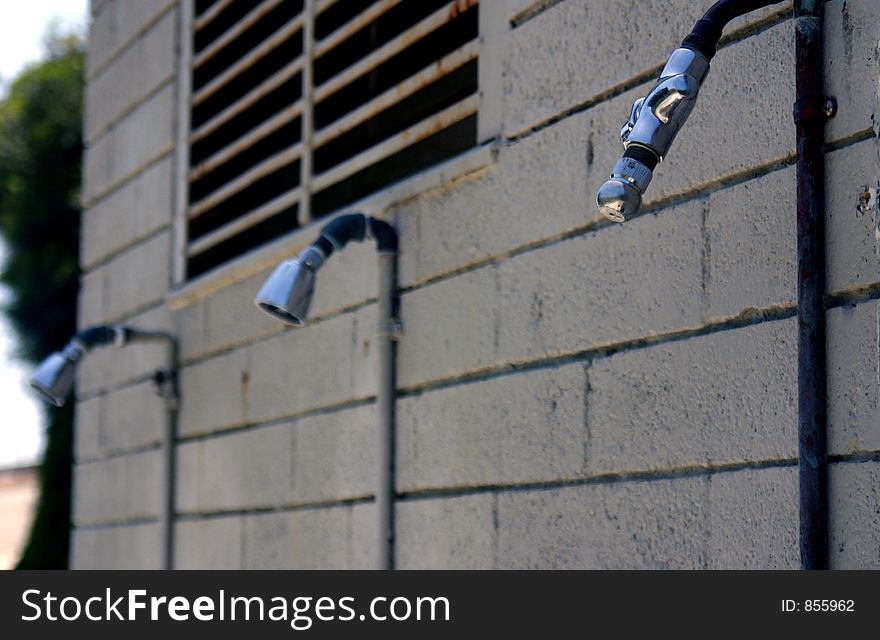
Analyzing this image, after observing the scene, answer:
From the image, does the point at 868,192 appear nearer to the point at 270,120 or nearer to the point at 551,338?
the point at 551,338

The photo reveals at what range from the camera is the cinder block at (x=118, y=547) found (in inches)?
306

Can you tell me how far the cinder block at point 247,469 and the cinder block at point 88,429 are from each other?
1.66m

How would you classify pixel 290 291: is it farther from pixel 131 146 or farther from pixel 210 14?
pixel 131 146

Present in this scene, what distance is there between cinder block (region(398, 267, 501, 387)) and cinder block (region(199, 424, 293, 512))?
1.12 m

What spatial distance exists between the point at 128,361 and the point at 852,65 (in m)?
5.65

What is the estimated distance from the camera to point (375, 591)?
14.2 feet

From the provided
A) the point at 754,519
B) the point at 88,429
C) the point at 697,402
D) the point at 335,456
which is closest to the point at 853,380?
the point at 754,519

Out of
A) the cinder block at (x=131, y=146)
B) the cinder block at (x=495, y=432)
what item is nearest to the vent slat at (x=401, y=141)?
the cinder block at (x=495, y=432)

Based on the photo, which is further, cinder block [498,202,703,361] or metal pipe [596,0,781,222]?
Answer: cinder block [498,202,703,361]

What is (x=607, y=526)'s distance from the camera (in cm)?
442

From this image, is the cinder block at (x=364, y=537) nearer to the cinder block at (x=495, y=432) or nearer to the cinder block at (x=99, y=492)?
the cinder block at (x=495, y=432)

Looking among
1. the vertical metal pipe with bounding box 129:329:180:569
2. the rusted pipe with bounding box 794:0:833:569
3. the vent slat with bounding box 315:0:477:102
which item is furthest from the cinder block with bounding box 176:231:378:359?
the rusted pipe with bounding box 794:0:833:569

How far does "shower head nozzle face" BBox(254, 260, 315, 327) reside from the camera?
4863 mm

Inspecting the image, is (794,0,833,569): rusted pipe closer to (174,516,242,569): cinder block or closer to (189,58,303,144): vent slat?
(189,58,303,144): vent slat
